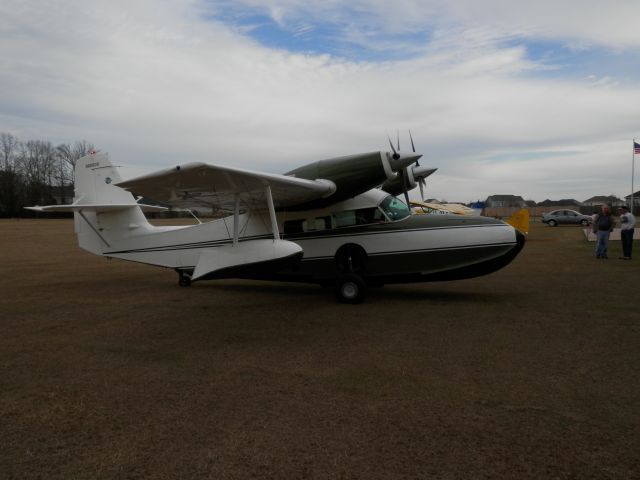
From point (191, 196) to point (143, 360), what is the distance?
3.42 meters

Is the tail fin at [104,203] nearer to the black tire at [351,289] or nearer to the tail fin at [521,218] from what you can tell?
the black tire at [351,289]

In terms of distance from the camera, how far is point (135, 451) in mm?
3309

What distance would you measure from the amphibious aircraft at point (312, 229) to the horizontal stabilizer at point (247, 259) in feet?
0.05

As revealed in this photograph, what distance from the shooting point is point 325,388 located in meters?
4.47

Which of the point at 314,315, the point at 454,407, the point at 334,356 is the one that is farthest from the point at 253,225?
the point at 454,407

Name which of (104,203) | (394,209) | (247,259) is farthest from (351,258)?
(104,203)

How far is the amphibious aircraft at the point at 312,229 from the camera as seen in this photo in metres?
7.11

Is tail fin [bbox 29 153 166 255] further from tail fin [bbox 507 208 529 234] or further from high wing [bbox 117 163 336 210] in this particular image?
tail fin [bbox 507 208 529 234]

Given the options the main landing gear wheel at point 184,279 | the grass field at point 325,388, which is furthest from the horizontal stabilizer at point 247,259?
the main landing gear wheel at point 184,279

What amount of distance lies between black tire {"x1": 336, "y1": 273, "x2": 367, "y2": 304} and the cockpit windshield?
1.51m

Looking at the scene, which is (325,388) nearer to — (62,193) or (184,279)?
(184,279)

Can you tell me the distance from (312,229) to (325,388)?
5325 mm

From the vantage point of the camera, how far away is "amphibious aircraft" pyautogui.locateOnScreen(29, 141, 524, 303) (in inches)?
280

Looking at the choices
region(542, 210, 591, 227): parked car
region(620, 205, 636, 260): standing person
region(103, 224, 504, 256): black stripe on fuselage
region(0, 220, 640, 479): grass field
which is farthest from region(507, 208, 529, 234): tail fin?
region(542, 210, 591, 227): parked car
